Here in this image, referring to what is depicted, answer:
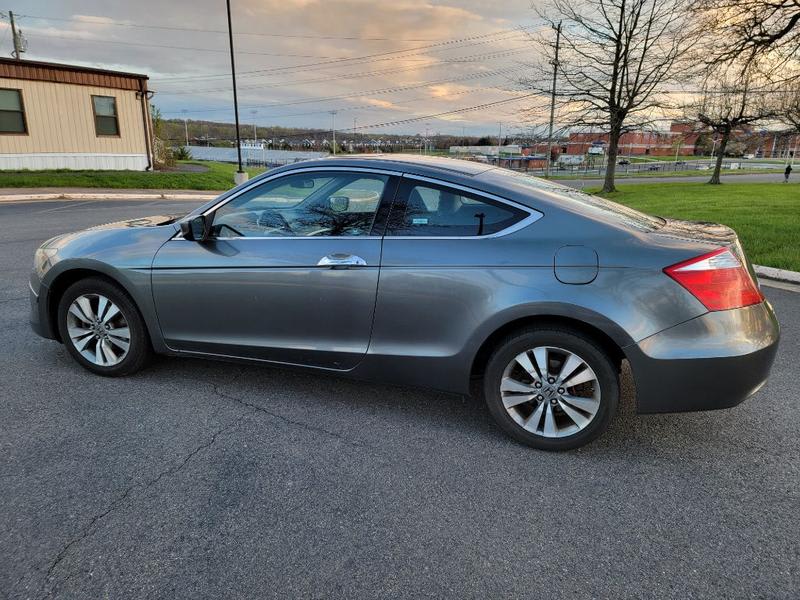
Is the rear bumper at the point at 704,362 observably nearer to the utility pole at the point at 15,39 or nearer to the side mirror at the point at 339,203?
the side mirror at the point at 339,203

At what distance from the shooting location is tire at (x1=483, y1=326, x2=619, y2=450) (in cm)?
294

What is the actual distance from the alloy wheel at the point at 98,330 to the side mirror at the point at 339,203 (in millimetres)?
1723

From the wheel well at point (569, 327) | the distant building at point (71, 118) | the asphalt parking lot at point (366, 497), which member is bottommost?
the asphalt parking lot at point (366, 497)

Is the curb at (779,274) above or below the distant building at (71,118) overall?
below

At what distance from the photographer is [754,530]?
2465 millimetres

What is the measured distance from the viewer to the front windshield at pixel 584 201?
322 centimetres

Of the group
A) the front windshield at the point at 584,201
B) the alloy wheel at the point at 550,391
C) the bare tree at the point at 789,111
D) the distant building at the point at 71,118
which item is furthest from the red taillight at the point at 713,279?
the bare tree at the point at 789,111

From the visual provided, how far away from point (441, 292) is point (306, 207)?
1.14m

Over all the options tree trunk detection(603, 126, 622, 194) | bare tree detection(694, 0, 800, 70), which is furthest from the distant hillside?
bare tree detection(694, 0, 800, 70)

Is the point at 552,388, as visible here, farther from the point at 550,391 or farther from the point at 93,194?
the point at 93,194

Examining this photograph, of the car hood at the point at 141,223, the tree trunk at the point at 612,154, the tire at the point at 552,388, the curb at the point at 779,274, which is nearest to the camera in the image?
the tire at the point at 552,388

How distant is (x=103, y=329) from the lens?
3969 millimetres

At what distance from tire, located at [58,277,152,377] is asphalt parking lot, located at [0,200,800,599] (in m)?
0.14

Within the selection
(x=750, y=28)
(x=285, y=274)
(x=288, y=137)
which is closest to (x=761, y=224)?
(x=750, y=28)
